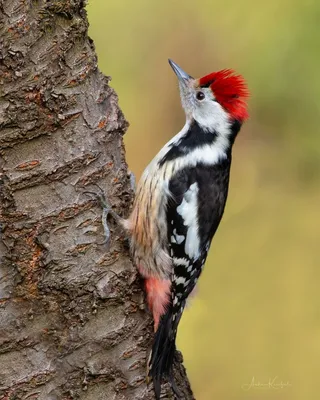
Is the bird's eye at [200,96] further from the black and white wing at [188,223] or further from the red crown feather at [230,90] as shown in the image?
the black and white wing at [188,223]

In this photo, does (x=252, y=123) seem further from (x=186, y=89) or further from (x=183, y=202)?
(x=183, y=202)

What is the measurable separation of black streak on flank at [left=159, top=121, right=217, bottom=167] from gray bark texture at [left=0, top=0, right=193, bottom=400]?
23.7 inches

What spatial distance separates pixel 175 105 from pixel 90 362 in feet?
9.70

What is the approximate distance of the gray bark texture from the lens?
8.21 ft

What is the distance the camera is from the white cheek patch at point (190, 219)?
328 cm

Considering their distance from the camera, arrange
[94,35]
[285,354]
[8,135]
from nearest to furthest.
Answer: [8,135], [285,354], [94,35]

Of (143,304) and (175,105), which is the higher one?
(175,105)

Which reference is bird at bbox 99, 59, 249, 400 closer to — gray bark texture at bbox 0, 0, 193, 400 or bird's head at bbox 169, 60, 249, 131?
bird's head at bbox 169, 60, 249, 131

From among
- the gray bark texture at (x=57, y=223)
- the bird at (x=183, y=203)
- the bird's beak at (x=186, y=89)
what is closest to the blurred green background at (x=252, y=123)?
the bird's beak at (x=186, y=89)

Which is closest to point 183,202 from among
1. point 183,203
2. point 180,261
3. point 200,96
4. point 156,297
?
point 183,203

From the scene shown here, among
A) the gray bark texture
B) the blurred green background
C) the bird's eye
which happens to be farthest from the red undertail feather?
the blurred green background

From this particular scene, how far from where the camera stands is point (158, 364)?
2830 mm

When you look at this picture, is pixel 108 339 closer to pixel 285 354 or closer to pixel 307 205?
pixel 285 354

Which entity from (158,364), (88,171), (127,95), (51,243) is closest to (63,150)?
(88,171)
